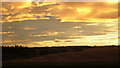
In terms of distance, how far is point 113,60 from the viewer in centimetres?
1268

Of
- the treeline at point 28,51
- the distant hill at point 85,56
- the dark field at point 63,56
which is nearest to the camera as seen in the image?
the dark field at point 63,56

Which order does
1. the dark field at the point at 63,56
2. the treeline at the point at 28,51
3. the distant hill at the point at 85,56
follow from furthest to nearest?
the treeline at the point at 28,51 < the distant hill at the point at 85,56 < the dark field at the point at 63,56

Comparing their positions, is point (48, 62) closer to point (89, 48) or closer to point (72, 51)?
point (72, 51)

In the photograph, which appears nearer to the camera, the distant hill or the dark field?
the dark field

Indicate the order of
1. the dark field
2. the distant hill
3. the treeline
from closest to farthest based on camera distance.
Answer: the dark field → the distant hill → the treeline

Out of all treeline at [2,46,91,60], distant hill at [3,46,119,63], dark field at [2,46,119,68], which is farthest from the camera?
treeline at [2,46,91,60]

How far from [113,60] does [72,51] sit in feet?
10.1

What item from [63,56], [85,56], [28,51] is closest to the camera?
[63,56]

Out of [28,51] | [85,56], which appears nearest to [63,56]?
[85,56]

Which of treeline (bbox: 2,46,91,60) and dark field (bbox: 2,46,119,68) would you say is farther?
treeline (bbox: 2,46,91,60)

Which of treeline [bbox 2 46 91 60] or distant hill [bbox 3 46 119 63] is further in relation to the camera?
treeline [bbox 2 46 91 60]

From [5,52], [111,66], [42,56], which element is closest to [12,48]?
[5,52]

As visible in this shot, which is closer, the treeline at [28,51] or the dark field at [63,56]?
the dark field at [63,56]

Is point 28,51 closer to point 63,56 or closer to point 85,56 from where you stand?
point 63,56
